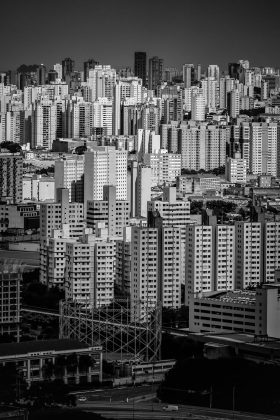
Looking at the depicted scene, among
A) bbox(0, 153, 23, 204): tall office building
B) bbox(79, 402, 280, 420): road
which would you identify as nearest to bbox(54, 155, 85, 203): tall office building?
bbox(0, 153, 23, 204): tall office building

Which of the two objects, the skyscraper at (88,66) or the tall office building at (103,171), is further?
the skyscraper at (88,66)

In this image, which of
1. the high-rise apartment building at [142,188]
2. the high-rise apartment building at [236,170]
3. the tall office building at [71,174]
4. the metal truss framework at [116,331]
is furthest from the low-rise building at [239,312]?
the high-rise apartment building at [236,170]

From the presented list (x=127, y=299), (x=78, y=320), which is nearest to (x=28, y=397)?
(x=78, y=320)

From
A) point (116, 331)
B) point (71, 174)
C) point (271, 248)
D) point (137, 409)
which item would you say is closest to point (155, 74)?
point (71, 174)

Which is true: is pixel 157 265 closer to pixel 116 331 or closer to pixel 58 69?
pixel 116 331

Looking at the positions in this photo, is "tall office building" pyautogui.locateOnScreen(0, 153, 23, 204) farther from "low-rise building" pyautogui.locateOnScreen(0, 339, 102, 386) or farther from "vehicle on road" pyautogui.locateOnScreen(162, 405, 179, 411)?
"vehicle on road" pyautogui.locateOnScreen(162, 405, 179, 411)

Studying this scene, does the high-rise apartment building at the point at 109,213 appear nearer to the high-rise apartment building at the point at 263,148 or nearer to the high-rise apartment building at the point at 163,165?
the high-rise apartment building at the point at 163,165
